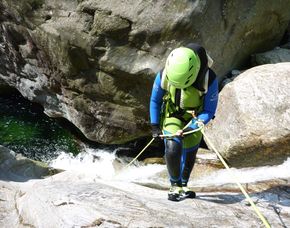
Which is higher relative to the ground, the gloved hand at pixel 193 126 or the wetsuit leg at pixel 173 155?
the gloved hand at pixel 193 126

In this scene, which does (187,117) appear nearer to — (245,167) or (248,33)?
(245,167)

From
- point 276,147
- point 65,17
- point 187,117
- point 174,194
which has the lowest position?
point 276,147

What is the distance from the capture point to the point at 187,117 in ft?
18.9

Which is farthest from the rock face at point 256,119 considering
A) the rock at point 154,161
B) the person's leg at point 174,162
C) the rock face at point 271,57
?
the person's leg at point 174,162

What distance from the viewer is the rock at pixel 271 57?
11.2m

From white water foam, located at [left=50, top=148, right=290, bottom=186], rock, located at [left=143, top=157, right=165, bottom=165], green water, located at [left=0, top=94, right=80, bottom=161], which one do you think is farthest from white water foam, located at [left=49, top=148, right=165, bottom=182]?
green water, located at [left=0, top=94, right=80, bottom=161]

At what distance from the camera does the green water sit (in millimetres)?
12438

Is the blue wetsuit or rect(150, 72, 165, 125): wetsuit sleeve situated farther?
rect(150, 72, 165, 125): wetsuit sleeve

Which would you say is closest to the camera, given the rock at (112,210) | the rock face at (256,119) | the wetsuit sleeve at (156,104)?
the rock at (112,210)

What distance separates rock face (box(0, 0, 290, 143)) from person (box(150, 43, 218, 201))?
12.9 feet

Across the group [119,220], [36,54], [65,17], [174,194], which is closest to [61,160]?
[36,54]

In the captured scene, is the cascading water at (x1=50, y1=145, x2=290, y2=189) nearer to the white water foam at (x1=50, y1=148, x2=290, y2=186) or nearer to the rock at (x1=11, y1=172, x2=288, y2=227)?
the white water foam at (x1=50, y1=148, x2=290, y2=186)

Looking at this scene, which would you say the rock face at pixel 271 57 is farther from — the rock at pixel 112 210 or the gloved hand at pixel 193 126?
the gloved hand at pixel 193 126

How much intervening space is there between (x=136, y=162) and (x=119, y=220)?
664 cm
